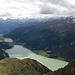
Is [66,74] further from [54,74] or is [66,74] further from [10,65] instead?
[10,65]

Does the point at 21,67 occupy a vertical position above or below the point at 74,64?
below

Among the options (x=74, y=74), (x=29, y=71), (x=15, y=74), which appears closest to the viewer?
(x=74, y=74)

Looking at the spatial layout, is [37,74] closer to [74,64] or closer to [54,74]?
[54,74]

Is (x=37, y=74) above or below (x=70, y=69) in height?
below

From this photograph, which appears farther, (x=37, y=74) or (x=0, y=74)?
(x=37, y=74)

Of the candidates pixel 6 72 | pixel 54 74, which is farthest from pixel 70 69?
pixel 6 72

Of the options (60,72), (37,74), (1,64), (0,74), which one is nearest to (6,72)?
(0,74)

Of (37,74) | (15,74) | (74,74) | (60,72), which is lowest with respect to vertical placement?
(37,74)

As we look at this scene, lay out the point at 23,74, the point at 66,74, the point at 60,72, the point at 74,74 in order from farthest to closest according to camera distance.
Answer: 1. the point at 23,74
2. the point at 60,72
3. the point at 66,74
4. the point at 74,74

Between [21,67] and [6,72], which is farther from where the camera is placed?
[21,67]
